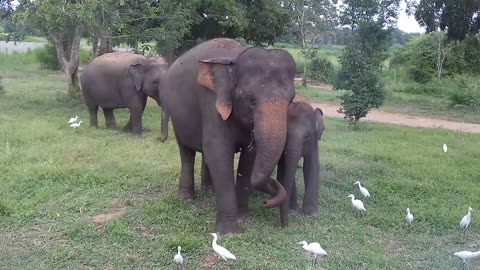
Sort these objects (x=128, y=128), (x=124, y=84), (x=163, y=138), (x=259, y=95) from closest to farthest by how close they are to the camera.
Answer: (x=259, y=95) < (x=163, y=138) < (x=124, y=84) < (x=128, y=128)

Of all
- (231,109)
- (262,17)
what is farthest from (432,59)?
(231,109)

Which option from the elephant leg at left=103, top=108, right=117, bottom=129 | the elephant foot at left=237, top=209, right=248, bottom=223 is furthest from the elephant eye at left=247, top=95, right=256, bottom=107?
the elephant leg at left=103, top=108, right=117, bottom=129

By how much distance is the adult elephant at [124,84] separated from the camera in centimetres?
1174

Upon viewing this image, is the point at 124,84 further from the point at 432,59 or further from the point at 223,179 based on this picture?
the point at 432,59

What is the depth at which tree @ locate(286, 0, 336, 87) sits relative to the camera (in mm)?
25688

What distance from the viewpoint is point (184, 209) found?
22.5 feet

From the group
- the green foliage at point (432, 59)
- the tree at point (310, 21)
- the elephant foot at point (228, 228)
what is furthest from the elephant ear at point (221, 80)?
the green foliage at point (432, 59)

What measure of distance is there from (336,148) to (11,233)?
593 cm

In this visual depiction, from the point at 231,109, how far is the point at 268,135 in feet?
2.11

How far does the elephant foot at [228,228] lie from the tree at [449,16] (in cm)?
1132

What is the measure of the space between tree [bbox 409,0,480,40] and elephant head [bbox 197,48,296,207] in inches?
436

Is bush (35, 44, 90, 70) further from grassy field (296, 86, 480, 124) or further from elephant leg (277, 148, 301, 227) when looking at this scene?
elephant leg (277, 148, 301, 227)

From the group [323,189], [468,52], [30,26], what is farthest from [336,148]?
[468,52]

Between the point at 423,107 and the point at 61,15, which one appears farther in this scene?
the point at 423,107
